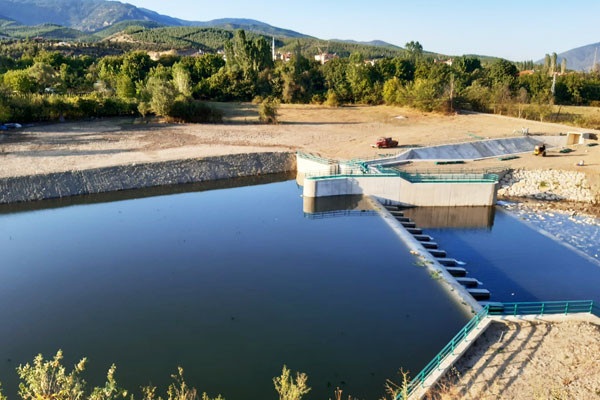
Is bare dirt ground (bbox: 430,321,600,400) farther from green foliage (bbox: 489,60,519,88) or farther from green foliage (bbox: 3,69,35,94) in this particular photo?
green foliage (bbox: 489,60,519,88)

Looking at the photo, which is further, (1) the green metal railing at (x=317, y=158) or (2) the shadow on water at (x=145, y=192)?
(1) the green metal railing at (x=317, y=158)

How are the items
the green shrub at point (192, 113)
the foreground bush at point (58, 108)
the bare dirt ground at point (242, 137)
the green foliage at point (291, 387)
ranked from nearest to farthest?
the green foliage at point (291, 387), the bare dirt ground at point (242, 137), the foreground bush at point (58, 108), the green shrub at point (192, 113)

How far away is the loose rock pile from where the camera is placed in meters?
36.0

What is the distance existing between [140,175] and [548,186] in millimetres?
35933

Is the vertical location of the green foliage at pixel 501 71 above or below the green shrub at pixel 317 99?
above

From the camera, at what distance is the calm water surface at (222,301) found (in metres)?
15.3

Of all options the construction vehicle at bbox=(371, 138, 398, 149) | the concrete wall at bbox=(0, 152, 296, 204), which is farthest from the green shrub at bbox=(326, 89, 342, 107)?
the concrete wall at bbox=(0, 152, 296, 204)

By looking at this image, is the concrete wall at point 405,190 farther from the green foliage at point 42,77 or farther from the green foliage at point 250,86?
the green foliage at point 42,77

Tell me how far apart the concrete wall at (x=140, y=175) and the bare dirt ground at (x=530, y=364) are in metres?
30.9

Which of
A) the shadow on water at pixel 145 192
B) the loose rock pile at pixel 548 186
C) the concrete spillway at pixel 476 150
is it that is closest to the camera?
the shadow on water at pixel 145 192

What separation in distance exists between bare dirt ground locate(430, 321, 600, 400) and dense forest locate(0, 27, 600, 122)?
51361 mm

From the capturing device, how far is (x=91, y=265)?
2320cm

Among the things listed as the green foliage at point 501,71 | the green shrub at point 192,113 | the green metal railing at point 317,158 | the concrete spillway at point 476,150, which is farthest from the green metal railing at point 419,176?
the green foliage at point 501,71

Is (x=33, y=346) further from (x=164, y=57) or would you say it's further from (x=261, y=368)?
(x=164, y=57)
